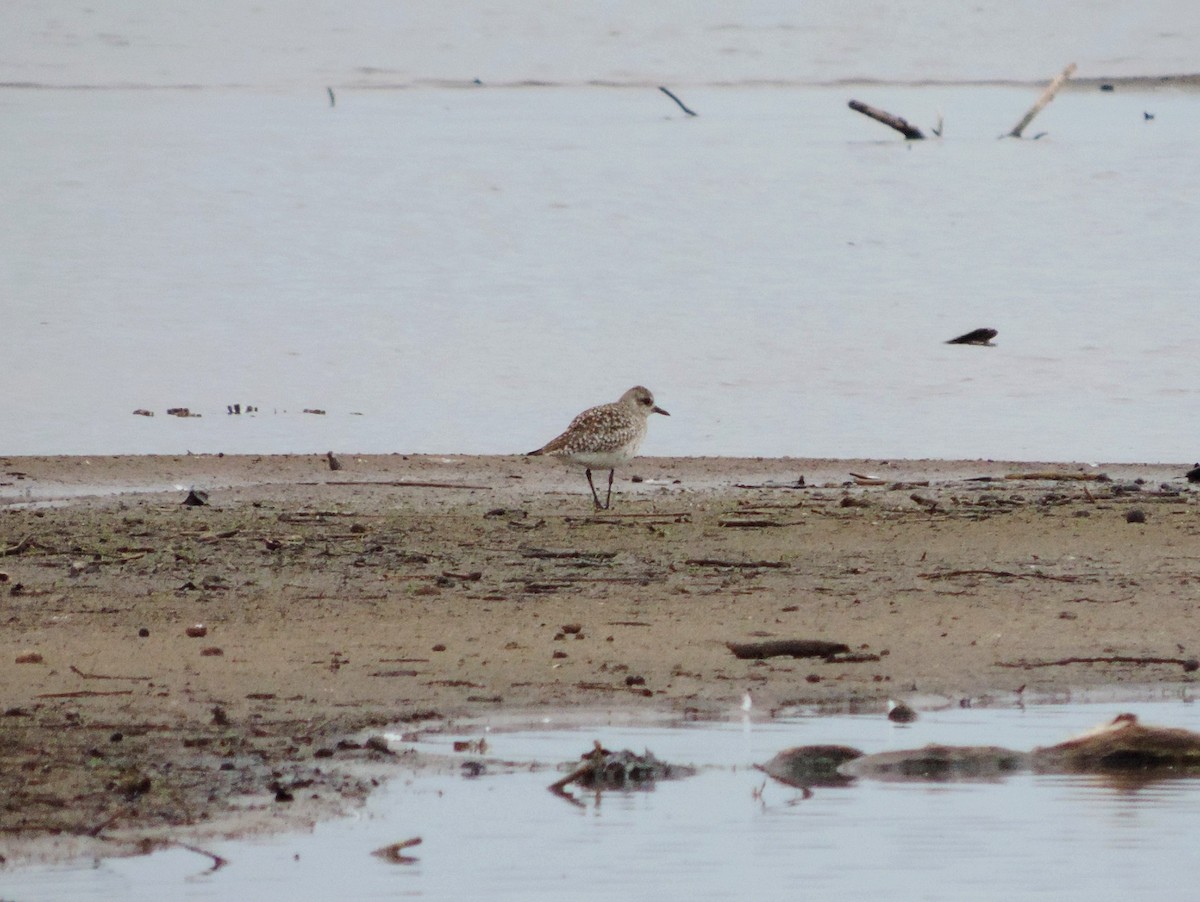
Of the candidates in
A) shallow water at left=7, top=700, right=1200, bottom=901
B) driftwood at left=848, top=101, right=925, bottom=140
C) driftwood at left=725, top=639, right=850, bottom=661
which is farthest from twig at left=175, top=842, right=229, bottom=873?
driftwood at left=848, top=101, right=925, bottom=140

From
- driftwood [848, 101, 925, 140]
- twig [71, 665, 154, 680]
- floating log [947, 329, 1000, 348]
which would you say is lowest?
twig [71, 665, 154, 680]

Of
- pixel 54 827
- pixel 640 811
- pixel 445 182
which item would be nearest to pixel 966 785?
pixel 640 811

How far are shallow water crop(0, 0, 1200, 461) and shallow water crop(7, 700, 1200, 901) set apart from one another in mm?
8700

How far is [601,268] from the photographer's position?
3006 centimetres

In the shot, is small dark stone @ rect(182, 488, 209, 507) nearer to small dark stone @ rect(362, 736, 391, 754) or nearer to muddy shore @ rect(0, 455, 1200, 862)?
muddy shore @ rect(0, 455, 1200, 862)

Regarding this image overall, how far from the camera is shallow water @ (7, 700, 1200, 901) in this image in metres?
6.70

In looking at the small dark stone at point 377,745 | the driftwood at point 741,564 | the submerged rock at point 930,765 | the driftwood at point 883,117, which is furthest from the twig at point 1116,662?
the driftwood at point 883,117

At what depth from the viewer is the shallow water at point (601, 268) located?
18516 mm

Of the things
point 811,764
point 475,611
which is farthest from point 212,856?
point 475,611

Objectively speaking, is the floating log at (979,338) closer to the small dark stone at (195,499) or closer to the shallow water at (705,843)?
the small dark stone at (195,499)

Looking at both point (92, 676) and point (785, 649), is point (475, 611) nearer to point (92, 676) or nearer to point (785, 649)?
point (785, 649)

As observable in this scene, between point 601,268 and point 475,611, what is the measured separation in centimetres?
2005

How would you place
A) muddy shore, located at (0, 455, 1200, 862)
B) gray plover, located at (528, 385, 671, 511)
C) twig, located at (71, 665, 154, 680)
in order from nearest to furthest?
muddy shore, located at (0, 455, 1200, 862) → twig, located at (71, 665, 154, 680) → gray plover, located at (528, 385, 671, 511)

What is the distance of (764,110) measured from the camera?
58688 millimetres
